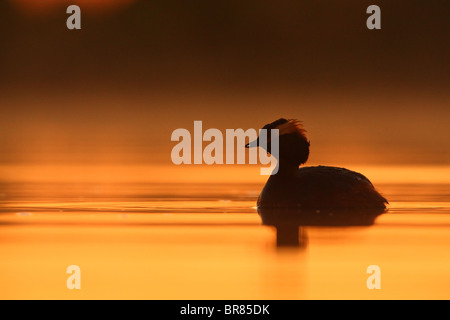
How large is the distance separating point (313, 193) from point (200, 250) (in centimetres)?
318

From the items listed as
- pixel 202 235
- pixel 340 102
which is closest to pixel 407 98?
pixel 340 102

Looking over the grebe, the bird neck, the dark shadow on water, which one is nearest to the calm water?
the dark shadow on water

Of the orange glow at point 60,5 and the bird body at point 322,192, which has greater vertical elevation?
the orange glow at point 60,5

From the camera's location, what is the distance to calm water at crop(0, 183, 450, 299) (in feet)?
34.5

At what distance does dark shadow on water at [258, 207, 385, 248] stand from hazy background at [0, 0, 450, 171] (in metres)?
27.1

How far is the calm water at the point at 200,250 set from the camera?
10.5 meters

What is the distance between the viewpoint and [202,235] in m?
13.3

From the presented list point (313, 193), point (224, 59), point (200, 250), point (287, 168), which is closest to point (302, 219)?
point (313, 193)

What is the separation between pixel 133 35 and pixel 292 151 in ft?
148

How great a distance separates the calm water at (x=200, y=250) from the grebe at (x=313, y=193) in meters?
0.29

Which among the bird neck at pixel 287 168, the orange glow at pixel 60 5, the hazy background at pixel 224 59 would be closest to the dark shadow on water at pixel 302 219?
the bird neck at pixel 287 168

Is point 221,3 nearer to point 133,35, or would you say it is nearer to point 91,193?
point 133,35

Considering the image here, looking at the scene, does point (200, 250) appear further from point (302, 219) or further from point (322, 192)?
point (322, 192)

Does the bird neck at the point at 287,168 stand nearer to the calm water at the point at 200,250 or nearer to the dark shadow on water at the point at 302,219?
the dark shadow on water at the point at 302,219
